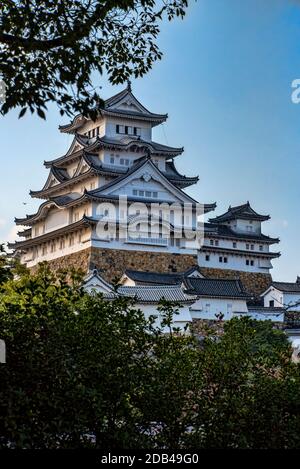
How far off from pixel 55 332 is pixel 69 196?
3912 cm

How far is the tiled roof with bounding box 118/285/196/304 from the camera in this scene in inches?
1348

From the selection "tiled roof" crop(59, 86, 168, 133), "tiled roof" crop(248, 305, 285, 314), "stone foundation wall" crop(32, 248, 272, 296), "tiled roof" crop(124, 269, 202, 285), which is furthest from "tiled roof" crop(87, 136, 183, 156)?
"tiled roof" crop(248, 305, 285, 314)

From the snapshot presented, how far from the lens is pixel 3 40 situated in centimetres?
629

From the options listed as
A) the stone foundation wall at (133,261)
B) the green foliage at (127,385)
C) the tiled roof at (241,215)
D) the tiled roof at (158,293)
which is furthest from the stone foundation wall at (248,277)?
the green foliage at (127,385)

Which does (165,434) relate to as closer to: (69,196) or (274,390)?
(274,390)

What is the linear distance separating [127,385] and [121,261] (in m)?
34.1

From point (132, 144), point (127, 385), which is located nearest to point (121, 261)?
point (132, 144)

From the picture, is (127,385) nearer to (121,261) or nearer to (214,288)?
(214,288)

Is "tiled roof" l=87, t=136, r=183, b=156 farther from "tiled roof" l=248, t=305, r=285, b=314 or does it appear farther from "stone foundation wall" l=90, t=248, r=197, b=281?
"tiled roof" l=248, t=305, r=285, b=314

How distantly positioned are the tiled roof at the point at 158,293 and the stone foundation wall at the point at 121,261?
443 centimetres

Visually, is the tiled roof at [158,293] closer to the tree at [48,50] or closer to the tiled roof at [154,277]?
the tiled roof at [154,277]

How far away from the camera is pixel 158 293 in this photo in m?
35.0
